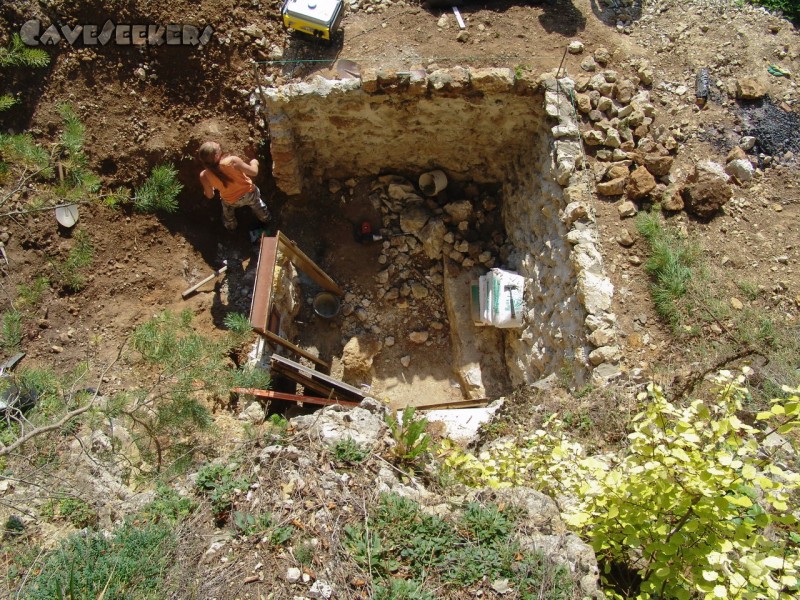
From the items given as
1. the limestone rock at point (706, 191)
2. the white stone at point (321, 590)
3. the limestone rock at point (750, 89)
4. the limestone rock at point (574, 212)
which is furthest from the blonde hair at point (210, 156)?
the limestone rock at point (750, 89)

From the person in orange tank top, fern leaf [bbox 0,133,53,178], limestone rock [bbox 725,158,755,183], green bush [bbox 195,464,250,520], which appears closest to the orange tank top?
the person in orange tank top

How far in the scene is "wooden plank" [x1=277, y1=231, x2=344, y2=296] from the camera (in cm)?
536

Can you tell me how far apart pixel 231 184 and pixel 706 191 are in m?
4.39

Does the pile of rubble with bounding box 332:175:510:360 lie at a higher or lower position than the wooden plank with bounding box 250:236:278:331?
lower

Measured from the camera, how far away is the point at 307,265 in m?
5.89

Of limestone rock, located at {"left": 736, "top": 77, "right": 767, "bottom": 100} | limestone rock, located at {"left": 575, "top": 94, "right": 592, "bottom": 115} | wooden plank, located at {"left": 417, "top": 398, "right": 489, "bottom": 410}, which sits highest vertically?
limestone rock, located at {"left": 736, "top": 77, "right": 767, "bottom": 100}

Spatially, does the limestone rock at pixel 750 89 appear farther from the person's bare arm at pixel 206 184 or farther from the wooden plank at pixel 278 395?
the person's bare arm at pixel 206 184

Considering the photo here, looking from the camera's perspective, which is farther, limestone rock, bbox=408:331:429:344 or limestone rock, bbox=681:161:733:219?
limestone rock, bbox=408:331:429:344

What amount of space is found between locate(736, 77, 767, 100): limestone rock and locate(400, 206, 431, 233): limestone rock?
3317 millimetres

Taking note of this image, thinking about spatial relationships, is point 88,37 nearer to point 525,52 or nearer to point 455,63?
point 455,63

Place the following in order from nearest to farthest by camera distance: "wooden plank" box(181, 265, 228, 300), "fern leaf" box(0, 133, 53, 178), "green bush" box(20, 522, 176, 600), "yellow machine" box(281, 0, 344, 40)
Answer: "green bush" box(20, 522, 176, 600) → "fern leaf" box(0, 133, 53, 178) → "yellow machine" box(281, 0, 344, 40) → "wooden plank" box(181, 265, 228, 300)

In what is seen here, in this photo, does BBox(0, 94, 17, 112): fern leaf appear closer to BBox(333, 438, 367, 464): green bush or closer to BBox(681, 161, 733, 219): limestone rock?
Answer: BBox(333, 438, 367, 464): green bush

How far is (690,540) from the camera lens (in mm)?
2463

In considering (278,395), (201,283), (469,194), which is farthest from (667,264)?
(201,283)
